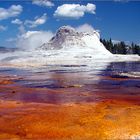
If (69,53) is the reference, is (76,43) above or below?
above

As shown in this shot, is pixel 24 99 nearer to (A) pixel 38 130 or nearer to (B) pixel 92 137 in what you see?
(A) pixel 38 130

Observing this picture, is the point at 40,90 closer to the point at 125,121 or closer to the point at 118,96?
the point at 118,96

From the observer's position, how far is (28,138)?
33.2 ft

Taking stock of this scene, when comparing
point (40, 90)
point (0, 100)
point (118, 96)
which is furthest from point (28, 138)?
point (40, 90)

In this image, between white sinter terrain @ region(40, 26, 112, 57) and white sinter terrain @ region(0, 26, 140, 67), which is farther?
white sinter terrain @ region(40, 26, 112, 57)

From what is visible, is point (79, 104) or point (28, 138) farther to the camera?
point (79, 104)

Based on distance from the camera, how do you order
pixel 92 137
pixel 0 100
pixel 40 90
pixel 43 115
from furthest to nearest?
pixel 40 90
pixel 0 100
pixel 43 115
pixel 92 137

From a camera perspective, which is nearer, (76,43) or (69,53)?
(69,53)

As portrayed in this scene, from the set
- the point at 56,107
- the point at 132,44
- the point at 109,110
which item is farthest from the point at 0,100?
the point at 132,44

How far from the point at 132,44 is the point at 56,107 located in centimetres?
7125

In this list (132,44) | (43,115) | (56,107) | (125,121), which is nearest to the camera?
(125,121)

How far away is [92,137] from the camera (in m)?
10.1

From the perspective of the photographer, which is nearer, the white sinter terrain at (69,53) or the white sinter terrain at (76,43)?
the white sinter terrain at (69,53)

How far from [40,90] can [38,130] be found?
9614 mm
